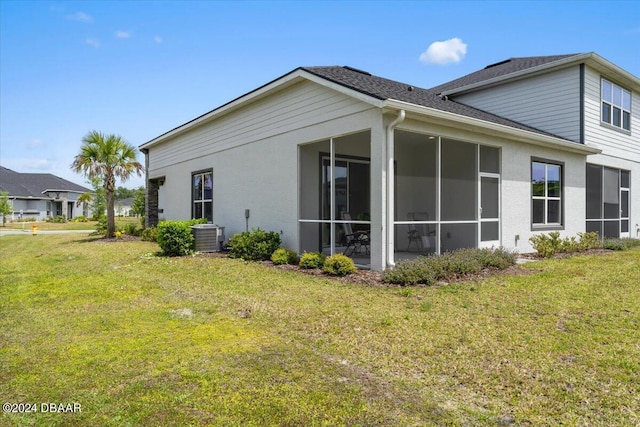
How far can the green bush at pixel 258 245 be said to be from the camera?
9539 millimetres

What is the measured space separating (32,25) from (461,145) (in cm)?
1143

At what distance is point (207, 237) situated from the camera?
1154 centimetres

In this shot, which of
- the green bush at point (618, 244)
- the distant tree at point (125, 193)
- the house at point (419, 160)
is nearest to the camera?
the house at point (419, 160)

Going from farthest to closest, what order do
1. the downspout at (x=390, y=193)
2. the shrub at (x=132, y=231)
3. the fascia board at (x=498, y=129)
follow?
the shrub at (x=132, y=231) < the downspout at (x=390, y=193) < the fascia board at (x=498, y=129)

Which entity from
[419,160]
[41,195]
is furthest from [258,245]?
[41,195]

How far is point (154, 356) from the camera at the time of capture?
3.56 metres

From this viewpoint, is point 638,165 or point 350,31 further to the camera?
point 638,165

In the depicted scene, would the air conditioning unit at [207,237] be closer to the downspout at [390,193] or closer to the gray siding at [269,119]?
the gray siding at [269,119]

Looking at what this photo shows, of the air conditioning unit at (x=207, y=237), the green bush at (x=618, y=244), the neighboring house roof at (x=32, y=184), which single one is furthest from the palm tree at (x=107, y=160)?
the neighboring house roof at (x=32, y=184)

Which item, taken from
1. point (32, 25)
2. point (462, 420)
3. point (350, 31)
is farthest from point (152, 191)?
point (462, 420)

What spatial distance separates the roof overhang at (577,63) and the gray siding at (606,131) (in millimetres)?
263

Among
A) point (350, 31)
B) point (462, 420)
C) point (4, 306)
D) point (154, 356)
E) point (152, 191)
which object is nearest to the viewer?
point (462, 420)

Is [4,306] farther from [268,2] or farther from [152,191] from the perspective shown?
[152,191]

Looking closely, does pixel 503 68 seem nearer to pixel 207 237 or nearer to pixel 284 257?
pixel 284 257
